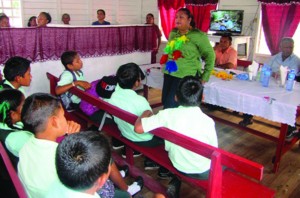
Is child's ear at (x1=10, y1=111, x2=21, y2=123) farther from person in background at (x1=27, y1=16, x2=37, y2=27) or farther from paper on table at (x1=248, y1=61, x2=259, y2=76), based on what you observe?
person in background at (x1=27, y1=16, x2=37, y2=27)

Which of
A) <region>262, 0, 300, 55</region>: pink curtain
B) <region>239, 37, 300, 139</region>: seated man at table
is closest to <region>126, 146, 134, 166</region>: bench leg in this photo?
<region>239, 37, 300, 139</region>: seated man at table

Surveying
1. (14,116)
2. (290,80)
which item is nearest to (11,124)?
(14,116)

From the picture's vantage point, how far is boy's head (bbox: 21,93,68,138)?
140 centimetres

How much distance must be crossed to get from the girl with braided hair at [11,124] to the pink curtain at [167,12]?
5599 mm

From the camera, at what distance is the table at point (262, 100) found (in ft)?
8.02

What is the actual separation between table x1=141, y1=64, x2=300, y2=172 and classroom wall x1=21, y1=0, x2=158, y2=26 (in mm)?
4525

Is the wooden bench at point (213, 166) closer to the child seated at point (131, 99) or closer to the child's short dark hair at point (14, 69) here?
the child seated at point (131, 99)

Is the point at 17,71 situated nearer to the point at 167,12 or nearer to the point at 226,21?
the point at 226,21

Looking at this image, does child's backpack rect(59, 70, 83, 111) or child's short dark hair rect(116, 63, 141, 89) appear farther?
child's backpack rect(59, 70, 83, 111)

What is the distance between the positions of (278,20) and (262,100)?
3.30 meters

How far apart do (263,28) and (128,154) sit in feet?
14.0

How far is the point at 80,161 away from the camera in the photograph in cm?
100

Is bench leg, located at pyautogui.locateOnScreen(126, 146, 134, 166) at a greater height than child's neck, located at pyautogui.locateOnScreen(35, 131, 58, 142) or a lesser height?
lesser

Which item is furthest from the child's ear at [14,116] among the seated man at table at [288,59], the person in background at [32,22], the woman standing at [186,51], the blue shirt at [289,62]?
the person in background at [32,22]
